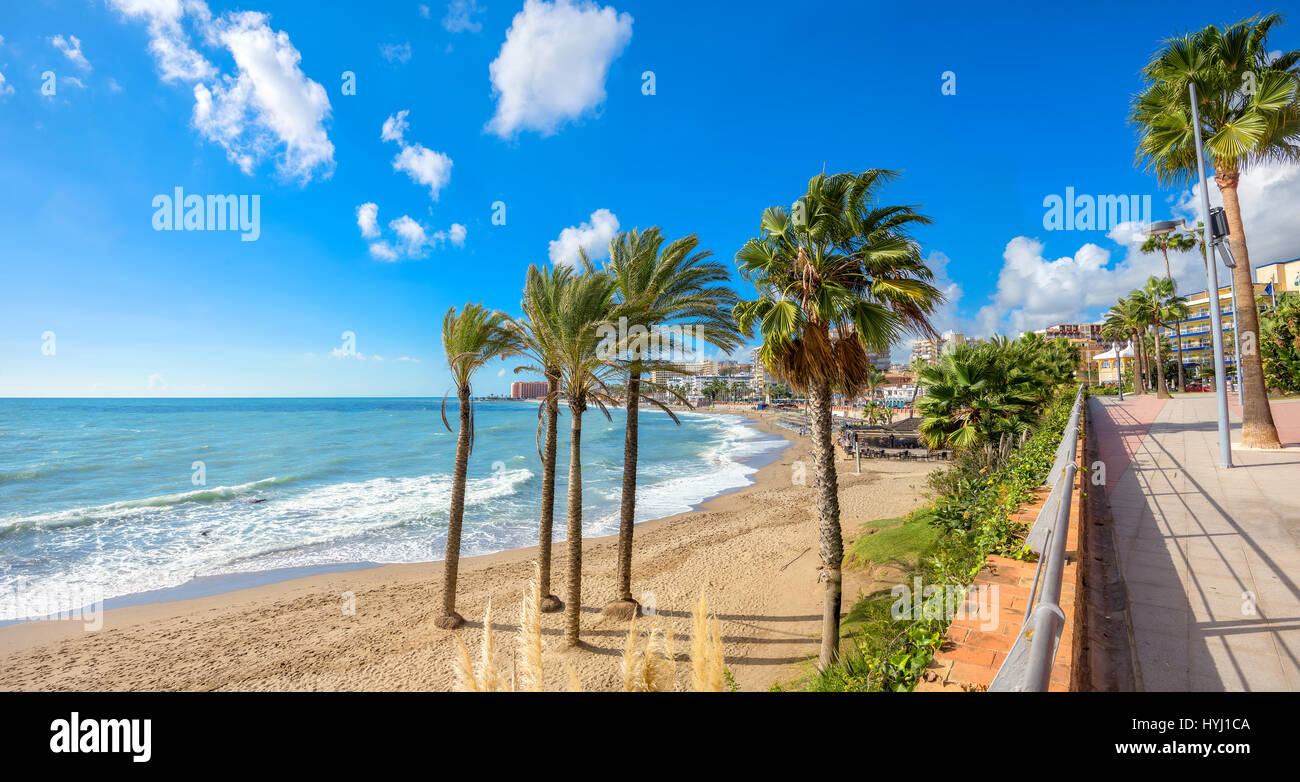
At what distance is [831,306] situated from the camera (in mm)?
6695

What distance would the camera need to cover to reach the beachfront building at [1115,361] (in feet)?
120

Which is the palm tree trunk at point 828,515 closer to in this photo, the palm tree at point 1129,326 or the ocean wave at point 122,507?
the ocean wave at point 122,507

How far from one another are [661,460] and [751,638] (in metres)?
32.6

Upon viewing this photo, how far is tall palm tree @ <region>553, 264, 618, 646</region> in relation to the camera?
9.39m

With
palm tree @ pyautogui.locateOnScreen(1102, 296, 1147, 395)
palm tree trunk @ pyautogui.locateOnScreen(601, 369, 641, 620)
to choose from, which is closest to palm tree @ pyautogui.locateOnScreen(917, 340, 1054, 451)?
palm tree trunk @ pyautogui.locateOnScreen(601, 369, 641, 620)

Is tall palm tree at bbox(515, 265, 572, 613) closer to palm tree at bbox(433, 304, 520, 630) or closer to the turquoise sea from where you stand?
palm tree at bbox(433, 304, 520, 630)

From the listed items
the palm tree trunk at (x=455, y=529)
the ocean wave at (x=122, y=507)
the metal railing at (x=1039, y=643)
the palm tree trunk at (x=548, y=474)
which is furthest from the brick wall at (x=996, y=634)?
the ocean wave at (x=122, y=507)

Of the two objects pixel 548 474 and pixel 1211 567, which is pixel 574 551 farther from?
pixel 1211 567

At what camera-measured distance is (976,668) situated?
287 centimetres

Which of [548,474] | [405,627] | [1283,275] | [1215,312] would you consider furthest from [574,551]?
[1283,275]

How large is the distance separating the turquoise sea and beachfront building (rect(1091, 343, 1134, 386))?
88.2ft

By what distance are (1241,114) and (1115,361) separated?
53.8 m
